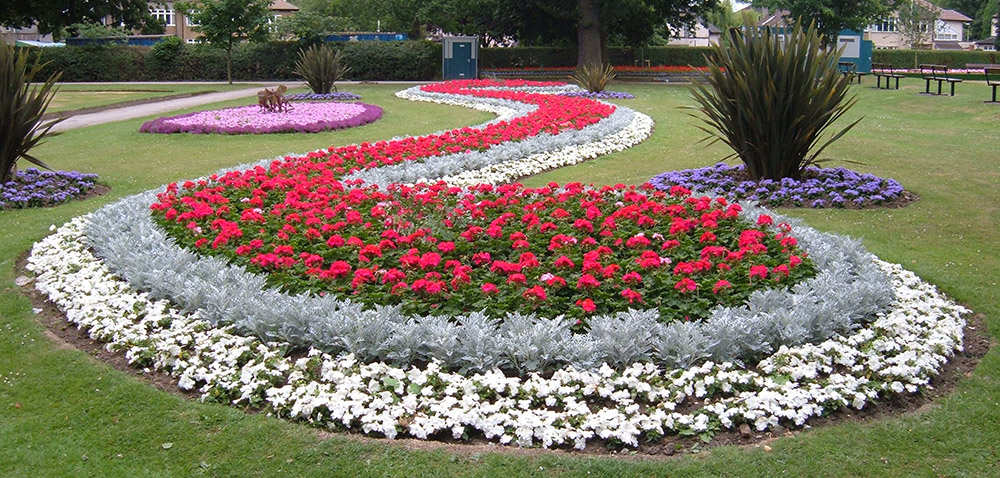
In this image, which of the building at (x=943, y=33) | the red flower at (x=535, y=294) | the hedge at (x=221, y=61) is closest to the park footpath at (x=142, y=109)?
the hedge at (x=221, y=61)

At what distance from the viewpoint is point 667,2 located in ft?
107

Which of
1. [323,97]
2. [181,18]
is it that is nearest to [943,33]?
[181,18]

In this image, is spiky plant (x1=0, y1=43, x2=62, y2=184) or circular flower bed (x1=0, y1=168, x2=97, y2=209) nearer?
circular flower bed (x1=0, y1=168, x2=97, y2=209)

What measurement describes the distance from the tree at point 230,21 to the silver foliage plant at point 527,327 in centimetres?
2809

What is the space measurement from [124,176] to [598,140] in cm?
704

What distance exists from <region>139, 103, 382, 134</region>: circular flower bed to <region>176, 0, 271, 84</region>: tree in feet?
43.8

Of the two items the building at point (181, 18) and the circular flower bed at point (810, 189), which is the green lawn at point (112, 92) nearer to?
the circular flower bed at point (810, 189)

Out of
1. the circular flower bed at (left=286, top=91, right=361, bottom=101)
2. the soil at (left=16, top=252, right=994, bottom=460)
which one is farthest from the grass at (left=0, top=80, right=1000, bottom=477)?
the circular flower bed at (left=286, top=91, right=361, bottom=101)

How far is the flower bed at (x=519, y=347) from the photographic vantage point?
13.4ft

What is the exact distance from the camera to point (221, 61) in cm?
3588

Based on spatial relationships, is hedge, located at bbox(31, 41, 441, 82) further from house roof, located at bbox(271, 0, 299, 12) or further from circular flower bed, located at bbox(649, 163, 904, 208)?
house roof, located at bbox(271, 0, 299, 12)

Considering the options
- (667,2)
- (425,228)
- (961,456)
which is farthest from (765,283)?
(667,2)

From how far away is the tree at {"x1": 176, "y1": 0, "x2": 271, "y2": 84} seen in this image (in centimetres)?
3138

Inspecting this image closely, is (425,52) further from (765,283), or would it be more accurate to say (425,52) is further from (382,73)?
(765,283)
